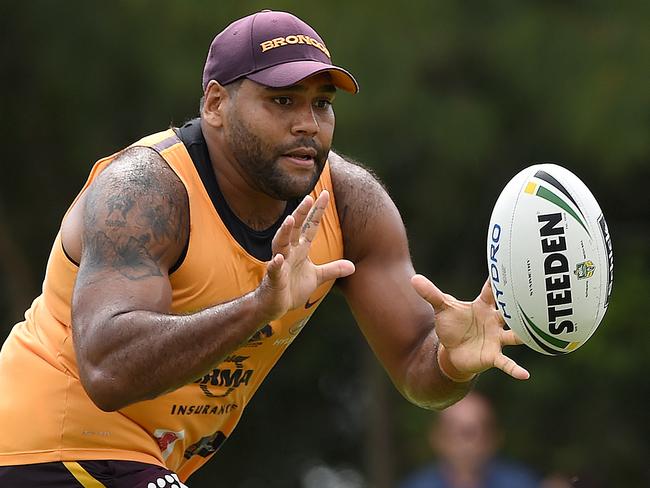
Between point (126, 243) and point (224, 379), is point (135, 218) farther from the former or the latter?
point (224, 379)

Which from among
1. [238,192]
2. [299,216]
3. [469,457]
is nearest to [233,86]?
[238,192]

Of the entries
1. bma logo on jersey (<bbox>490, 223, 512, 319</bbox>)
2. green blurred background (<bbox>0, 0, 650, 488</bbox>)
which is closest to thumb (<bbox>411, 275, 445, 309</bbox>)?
bma logo on jersey (<bbox>490, 223, 512, 319</bbox>)

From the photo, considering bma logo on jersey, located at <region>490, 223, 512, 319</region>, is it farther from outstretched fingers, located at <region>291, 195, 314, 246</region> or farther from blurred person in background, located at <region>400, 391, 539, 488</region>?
blurred person in background, located at <region>400, 391, 539, 488</region>

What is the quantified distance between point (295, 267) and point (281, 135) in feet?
2.20

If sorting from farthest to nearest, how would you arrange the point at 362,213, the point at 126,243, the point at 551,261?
1. the point at 362,213
2. the point at 551,261
3. the point at 126,243

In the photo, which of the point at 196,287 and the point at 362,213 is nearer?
the point at 196,287

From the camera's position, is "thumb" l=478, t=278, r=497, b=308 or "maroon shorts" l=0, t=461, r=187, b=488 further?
"thumb" l=478, t=278, r=497, b=308

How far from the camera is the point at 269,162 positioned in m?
5.00

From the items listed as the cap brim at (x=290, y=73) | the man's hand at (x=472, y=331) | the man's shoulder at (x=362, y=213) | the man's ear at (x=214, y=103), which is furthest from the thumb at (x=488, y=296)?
the man's ear at (x=214, y=103)

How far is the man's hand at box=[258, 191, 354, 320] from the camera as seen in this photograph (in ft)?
14.3

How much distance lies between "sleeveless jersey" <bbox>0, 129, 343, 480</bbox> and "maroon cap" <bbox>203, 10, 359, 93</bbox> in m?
0.33

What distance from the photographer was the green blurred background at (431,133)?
1186 centimetres

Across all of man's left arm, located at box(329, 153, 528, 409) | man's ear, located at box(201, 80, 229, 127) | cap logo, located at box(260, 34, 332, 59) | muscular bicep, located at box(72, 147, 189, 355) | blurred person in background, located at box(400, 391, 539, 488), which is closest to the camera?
muscular bicep, located at box(72, 147, 189, 355)

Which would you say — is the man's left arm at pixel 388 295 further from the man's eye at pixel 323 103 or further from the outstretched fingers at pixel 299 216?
the outstretched fingers at pixel 299 216
